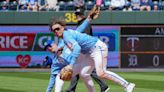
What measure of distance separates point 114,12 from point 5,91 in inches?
587

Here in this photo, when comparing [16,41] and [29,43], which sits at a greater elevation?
[16,41]

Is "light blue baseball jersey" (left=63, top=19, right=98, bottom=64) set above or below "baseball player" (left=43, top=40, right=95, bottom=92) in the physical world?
above

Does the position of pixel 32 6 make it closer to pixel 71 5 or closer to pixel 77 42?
pixel 71 5

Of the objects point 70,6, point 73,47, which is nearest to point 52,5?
point 70,6

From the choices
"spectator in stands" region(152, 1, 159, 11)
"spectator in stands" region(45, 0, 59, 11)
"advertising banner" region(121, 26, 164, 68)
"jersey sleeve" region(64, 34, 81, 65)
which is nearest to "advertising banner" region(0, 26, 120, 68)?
"advertising banner" region(121, 26, 164, 68)

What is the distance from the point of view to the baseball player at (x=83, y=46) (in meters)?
9.28

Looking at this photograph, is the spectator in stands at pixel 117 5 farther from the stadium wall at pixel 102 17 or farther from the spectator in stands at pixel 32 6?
the spectator in stands at pixel 32 6

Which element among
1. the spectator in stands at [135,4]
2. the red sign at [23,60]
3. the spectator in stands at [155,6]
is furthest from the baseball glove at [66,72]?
the spectator in stands at [135,4]

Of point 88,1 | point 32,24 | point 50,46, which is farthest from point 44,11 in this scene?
point 50,46

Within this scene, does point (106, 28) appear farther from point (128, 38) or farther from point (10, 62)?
point (10, 62)

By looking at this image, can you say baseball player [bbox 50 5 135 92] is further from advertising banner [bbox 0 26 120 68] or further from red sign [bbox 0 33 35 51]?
red sign [bbox 0 33 35 51]

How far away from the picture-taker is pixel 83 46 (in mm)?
10164

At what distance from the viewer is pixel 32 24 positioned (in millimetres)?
28094

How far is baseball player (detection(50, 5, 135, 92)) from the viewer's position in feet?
30.5
